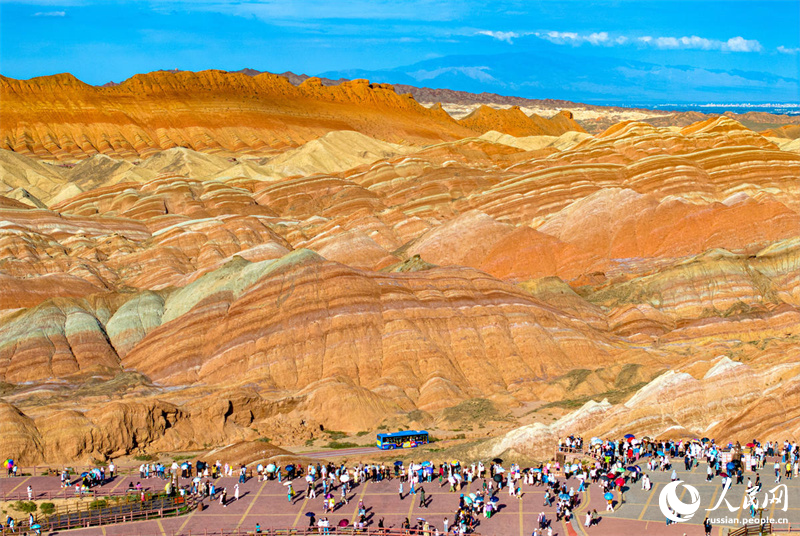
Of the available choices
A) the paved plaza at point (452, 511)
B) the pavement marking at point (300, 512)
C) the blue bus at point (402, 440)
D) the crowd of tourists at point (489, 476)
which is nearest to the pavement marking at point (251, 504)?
the paved plaza at point (452, 511)

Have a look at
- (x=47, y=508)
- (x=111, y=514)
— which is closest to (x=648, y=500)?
(x=111, y=514)

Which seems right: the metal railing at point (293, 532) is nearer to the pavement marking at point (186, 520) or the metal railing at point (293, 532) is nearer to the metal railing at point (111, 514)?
the pavement marking at point (186, 520)

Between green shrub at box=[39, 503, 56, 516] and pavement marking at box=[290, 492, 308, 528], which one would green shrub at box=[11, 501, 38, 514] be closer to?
green shrub at box=[39, 503, 56, 516]

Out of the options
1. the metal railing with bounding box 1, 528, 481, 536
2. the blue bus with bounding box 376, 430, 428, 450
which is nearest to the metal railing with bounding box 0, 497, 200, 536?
the metal railing with bounding box 1, 528, 481, 536

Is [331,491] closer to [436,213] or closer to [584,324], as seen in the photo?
[584,324]

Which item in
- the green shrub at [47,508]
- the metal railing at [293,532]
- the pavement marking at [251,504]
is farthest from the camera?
the green shrub at [47,508]

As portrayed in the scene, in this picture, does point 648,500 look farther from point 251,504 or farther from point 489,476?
point 251,504
